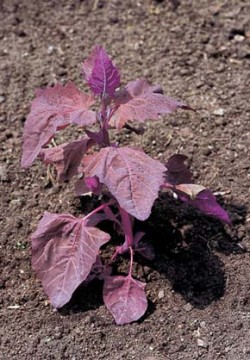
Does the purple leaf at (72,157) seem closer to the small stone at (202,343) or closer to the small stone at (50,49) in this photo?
the small stone at (202,343)

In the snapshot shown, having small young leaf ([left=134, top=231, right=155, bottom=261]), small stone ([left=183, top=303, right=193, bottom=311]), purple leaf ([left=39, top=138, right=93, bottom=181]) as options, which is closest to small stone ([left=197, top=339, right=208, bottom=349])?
small stone ([left=183, top=303, right=193, bottom=311])

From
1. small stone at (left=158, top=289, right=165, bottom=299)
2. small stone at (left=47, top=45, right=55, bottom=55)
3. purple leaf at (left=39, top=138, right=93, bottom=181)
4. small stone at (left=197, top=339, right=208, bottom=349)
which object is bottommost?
small stone at (left=197, top=339, right=208, bottom=349)

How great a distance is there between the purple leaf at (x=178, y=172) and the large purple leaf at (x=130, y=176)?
0.28 m

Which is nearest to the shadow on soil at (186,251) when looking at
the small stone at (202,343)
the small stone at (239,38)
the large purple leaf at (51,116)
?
the small stone at (202,343)

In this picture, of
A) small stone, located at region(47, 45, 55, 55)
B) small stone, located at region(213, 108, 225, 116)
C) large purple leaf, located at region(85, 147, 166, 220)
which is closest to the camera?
large purple leaf, located at region(85, 147, 166, 220)

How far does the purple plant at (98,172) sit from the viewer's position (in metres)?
2.28

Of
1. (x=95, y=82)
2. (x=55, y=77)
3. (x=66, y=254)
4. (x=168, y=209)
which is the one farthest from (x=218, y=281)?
(x=55, y=77)

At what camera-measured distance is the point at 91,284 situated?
2607 millimetres

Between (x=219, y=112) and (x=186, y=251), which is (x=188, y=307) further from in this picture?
(x=219, y=112)

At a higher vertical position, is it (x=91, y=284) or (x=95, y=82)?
(x=95, y=82)

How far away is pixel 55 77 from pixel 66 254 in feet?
3.70

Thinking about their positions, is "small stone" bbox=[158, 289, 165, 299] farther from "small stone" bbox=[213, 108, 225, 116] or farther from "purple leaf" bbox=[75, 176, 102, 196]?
"small stone" bbox=[213, 108, 225, 116]

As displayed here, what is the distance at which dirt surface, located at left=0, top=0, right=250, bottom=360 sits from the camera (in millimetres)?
2494

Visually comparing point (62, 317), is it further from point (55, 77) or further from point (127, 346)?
point (55, 77)
